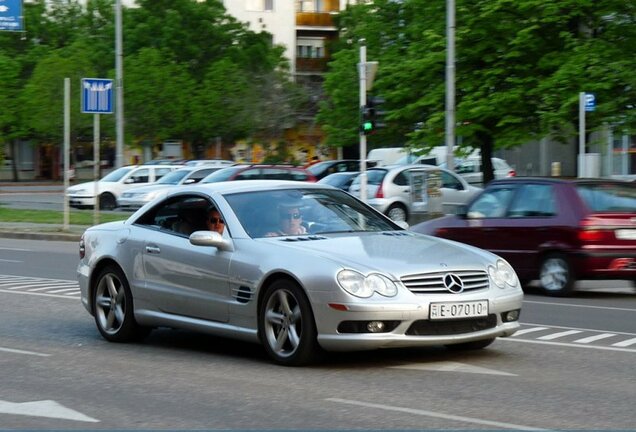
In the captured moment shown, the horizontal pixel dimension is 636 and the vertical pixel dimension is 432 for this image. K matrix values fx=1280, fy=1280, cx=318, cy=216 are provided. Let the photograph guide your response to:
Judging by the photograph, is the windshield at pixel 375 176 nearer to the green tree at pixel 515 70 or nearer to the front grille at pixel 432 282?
the green tree at pixel 515 70

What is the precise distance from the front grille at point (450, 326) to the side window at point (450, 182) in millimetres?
24200

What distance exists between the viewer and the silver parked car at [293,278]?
8.85 m

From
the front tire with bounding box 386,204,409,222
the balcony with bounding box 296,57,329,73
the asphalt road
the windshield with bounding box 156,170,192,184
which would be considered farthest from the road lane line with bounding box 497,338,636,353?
the balcony with bounding box 296,57,329,73

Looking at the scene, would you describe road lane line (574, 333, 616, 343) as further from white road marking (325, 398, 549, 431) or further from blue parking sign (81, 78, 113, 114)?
blue parking sign (81, 78, 113, 114)

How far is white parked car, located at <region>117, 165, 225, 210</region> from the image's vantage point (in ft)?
128

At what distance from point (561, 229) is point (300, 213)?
21.1ft

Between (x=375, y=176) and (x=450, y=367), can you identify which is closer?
(x=450, y=367)

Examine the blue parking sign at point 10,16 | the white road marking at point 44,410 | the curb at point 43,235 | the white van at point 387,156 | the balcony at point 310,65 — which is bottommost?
the curb at point 43,235

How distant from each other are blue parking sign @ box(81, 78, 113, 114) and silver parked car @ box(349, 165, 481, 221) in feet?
26.7

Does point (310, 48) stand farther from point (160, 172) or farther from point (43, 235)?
point (43, 235)

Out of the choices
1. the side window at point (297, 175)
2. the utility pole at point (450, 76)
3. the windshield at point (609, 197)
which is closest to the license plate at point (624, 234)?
the windshield at point (609, 197)

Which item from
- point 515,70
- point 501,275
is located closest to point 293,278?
point 501,275

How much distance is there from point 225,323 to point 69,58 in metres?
63.9

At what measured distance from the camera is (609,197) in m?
15.8
